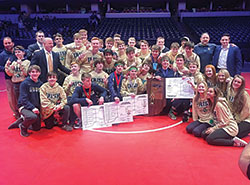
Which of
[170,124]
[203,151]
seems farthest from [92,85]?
[203,151]

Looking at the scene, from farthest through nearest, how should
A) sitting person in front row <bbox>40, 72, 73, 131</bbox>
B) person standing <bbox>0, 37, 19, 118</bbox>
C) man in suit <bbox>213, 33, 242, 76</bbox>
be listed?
1. man in suit <bbox>213, 33, 242, 76</bbox>
2. person standing <bbox>0, 37, 19, 118</bbox>
3. sitting person in front row <bbox>40, 72, 73, 131</bbox>

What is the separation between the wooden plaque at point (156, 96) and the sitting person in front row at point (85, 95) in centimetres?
108

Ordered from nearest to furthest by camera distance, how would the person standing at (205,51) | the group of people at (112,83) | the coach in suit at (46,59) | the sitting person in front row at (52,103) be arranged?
the group of people at (112,83) → the sitting person in front row at (52,103) → the coach in suit at (46,59) → the person standing at (205,51)

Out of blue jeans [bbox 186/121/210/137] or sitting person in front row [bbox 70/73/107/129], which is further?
sitting person in front row [bbox 70/73/107/129]

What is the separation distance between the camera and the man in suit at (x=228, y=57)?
5.20 m

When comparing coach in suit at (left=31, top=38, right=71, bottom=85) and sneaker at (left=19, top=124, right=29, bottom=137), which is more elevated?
coach in suit at (left=31, top=38, right=71, bottom=85)

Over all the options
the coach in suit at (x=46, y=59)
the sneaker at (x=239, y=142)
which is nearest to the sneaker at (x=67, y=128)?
the coach in suit at (x=46, y=59)

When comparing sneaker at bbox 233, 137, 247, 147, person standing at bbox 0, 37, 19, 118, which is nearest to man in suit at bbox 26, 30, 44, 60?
person standing at bbox 0, 37, 19, 118

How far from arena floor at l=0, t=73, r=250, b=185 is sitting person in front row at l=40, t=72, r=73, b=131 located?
0.22 m

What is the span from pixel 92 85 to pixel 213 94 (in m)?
2.33

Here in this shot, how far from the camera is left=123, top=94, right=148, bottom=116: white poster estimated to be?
4.81 meters

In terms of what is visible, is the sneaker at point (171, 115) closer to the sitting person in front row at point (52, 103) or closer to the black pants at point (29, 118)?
the sitting person in front row at point (52, 103)

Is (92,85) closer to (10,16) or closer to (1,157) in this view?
(1,157)

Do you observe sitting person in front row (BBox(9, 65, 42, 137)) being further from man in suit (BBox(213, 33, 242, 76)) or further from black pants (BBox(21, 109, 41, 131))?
man in suit (BBox(213, 33, 242, 76))
